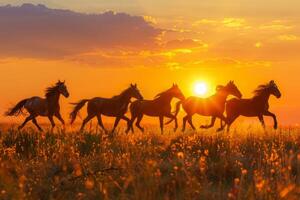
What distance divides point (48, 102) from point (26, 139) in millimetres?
10926

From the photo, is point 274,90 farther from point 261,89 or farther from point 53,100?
point 53,100

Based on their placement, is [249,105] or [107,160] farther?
[249,105]

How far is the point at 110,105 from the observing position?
80.3 feet

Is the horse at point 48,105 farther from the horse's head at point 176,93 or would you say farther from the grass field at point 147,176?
the grass field at point 147,176

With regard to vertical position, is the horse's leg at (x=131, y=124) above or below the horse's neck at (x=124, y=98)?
below

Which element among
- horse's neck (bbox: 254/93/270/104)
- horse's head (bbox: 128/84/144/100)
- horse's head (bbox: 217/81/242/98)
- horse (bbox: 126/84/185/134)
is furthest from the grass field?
horse (bbox: 126/84/185/134)

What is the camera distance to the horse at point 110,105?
2414 centimetres

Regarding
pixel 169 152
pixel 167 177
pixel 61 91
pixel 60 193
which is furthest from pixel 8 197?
pixel 61 91

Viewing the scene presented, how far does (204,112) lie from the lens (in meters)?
25.0

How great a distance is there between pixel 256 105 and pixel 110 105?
6.17m

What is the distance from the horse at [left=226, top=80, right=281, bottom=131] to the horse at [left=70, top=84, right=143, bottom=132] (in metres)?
3.97

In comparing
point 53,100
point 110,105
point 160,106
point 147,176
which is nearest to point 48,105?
point 53,100

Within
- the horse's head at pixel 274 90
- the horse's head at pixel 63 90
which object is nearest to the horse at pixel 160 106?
the horse's head at pixel 63 90

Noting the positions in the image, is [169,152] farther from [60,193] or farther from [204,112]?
[204,112]
